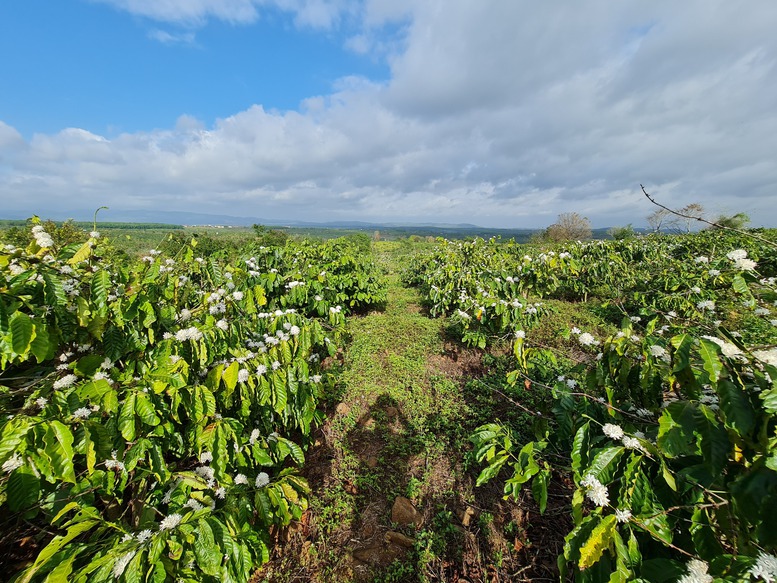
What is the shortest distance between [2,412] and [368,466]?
292 centimetres

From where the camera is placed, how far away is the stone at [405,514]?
2.82 meters

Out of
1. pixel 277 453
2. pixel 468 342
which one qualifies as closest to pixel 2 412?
pixel 277 453

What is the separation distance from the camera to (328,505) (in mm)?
2992

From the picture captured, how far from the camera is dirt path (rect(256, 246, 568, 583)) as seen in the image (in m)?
2.49

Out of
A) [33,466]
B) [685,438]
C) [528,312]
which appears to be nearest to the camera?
[685,438]

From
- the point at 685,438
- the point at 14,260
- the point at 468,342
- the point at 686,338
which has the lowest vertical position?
the point at 468,342

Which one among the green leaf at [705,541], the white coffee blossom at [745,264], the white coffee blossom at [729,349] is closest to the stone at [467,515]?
the green leaf at [705,541]

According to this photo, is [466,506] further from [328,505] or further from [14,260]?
[14,260]

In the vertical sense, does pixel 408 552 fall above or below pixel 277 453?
below

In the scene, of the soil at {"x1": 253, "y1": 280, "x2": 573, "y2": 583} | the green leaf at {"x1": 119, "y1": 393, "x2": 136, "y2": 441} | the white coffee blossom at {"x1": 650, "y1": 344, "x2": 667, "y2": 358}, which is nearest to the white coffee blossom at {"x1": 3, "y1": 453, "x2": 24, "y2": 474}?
the green leaf at {"x1": 119, "y1": 393, "x2": 136, "y2": 441}

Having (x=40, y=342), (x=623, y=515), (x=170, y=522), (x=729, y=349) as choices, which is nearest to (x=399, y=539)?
(x=170, y=522)

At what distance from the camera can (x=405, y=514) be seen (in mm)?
2865

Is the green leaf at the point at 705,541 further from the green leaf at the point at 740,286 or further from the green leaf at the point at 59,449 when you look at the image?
the green leaf at the point at 59,449

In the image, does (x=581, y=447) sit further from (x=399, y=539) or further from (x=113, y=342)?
(x=113, y=342)
